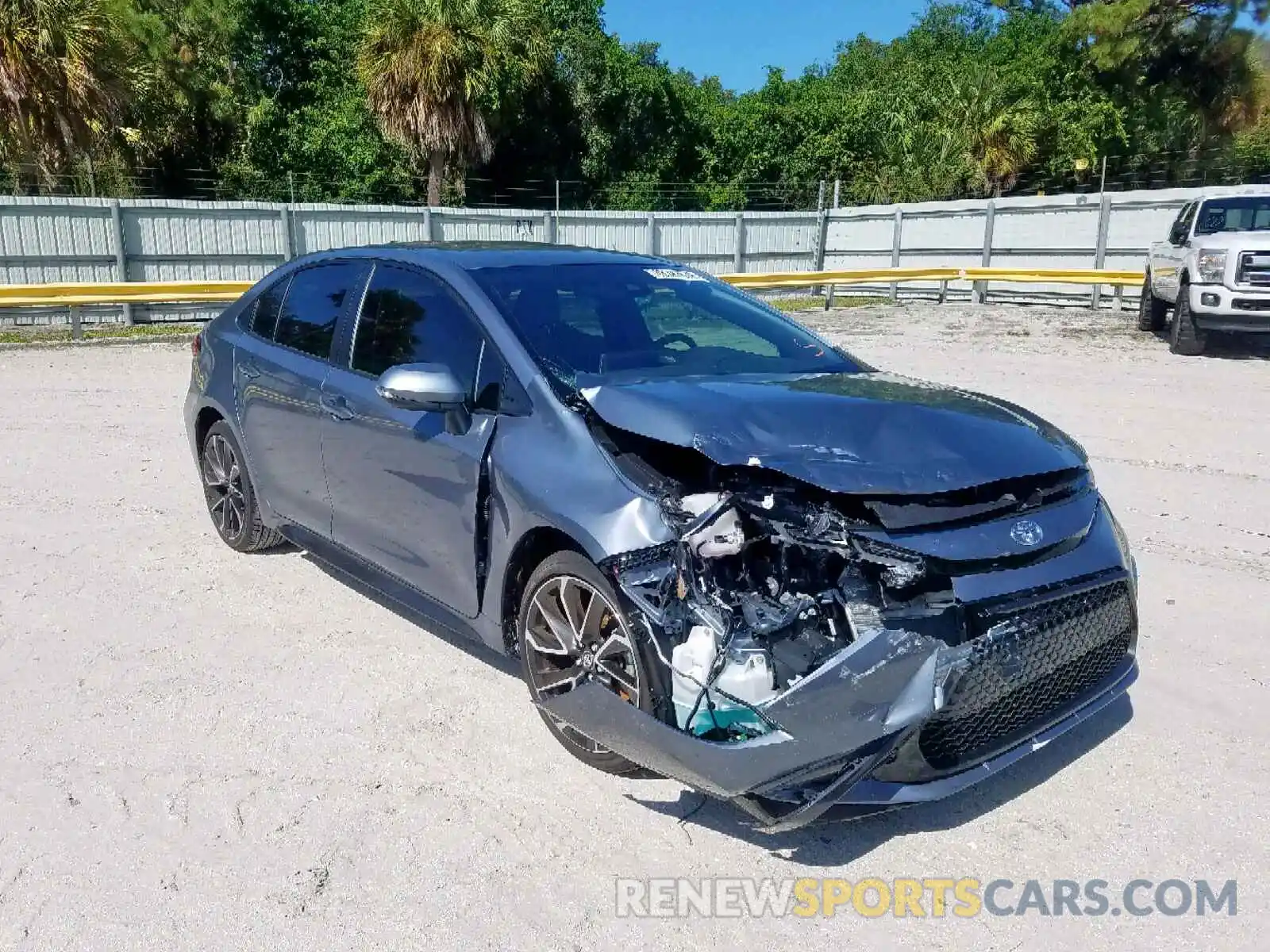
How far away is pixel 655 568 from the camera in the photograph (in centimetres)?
304

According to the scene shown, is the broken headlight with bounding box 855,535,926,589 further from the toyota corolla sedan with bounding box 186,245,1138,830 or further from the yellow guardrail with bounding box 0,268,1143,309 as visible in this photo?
the yellow guardrail with bounding box 0,268,1143,309

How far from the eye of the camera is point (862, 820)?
3.25 meters

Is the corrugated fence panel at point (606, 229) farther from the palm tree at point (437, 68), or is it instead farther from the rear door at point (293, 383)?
the rear door at point (293, 383)

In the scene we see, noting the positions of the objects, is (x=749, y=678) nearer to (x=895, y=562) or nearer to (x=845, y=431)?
(x=895, y=562)

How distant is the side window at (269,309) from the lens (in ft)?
17.2

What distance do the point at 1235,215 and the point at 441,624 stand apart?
13.0 meters

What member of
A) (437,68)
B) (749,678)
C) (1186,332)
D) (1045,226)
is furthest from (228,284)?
(1045,226)

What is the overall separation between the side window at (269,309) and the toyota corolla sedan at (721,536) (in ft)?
3.10

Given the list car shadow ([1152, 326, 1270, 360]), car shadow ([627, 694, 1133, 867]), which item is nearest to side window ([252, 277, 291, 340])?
car shadow ([627, 694, 1133, 867])

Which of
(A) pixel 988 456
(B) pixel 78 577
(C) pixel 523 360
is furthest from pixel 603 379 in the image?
(B) pixel 78 577

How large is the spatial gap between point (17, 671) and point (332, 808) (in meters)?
1.82

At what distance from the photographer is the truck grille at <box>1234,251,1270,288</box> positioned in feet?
39.5

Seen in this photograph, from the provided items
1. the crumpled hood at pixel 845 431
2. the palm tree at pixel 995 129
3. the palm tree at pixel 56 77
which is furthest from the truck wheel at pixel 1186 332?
the palm tree at pixel 995 129

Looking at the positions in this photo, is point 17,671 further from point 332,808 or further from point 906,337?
point 906,337
